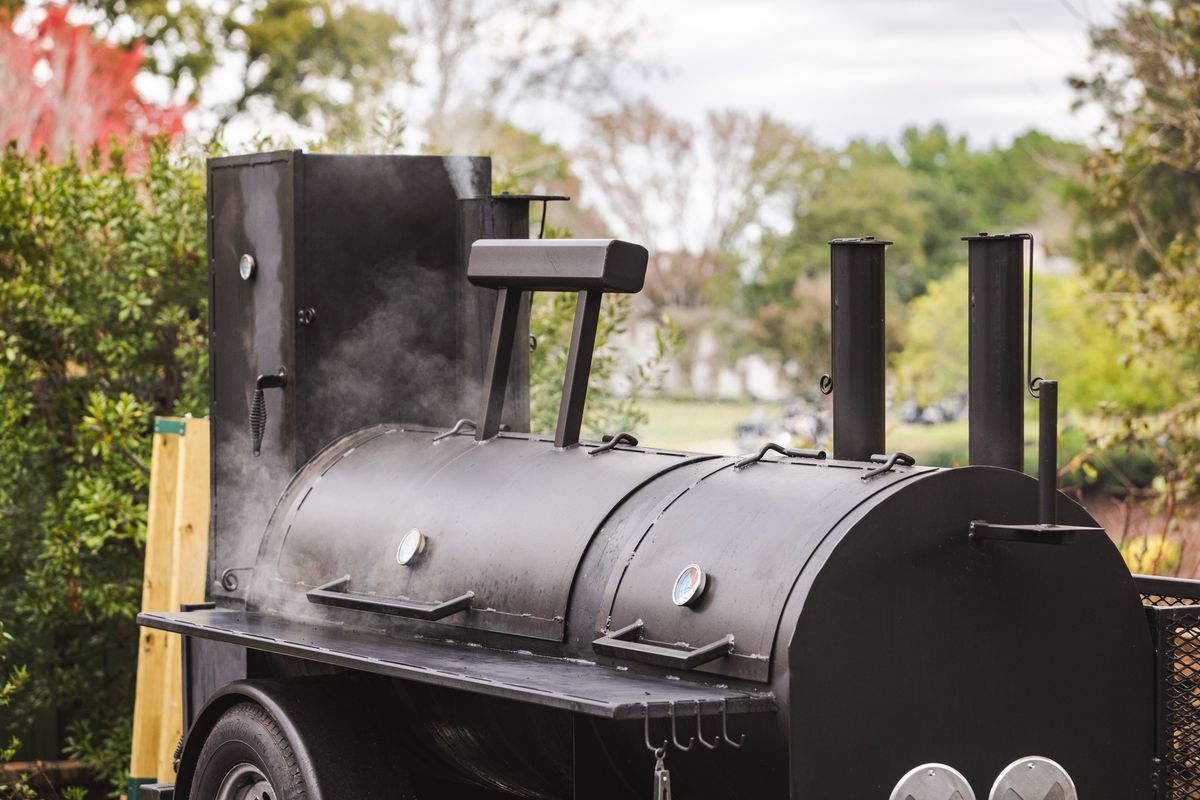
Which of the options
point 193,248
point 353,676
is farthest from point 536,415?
point 353,676

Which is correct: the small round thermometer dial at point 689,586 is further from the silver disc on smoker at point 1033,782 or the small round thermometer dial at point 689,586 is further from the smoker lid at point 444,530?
the silver disc on smoker at point 1033,782

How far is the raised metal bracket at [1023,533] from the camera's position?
3686mm

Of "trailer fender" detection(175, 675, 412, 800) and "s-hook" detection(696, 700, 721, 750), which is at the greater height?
"s-hook" detection(696, 700, 721, 750)

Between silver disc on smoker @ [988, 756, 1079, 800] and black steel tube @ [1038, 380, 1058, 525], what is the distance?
1.86 ft

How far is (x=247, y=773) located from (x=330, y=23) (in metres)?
26.6

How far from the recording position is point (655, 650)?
368cm

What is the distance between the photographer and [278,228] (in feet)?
18.1

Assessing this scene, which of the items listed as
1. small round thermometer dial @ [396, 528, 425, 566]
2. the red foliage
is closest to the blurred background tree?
small round thermometer dial @ [396, 528, 425, 566]

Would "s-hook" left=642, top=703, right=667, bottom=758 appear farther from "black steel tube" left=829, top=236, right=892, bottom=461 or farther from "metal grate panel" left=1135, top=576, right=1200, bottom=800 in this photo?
"metal grate panel" left=1135, top=576, right=1200, bottom=800

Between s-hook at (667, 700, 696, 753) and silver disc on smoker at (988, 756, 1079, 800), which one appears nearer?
s-hook at (667, 700, 696, 753)

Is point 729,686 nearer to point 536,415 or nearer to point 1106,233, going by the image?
point 536,415

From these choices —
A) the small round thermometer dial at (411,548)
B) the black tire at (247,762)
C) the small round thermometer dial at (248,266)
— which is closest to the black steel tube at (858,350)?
the small round thermometer dial at (411,548)

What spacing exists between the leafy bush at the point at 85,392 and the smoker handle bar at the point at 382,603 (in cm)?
277

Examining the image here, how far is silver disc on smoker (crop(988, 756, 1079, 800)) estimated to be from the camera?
12.3ft
